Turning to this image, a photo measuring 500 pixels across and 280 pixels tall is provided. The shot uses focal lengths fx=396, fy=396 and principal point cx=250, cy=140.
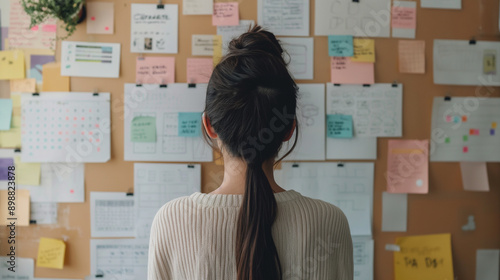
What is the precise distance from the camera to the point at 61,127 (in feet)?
4.69

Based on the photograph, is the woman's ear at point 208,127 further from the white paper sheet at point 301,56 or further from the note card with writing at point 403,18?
the note card with writing at point 403,18

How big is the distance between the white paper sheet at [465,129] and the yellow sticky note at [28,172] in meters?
1.46

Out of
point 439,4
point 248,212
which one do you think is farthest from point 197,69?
point 439,4

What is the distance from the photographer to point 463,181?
1507 mm

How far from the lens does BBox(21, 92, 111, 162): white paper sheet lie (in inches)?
56.2

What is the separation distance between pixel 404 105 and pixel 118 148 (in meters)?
1.07

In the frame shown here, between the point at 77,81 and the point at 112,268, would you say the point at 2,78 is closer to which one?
the point at 77,81

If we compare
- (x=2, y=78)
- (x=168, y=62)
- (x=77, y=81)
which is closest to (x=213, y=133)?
(x=168, y=62)

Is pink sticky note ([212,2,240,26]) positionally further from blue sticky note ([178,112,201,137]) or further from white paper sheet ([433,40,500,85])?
white paper sheet ([433,40,500,85])

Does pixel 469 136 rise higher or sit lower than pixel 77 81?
lower

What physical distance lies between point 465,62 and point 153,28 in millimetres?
1175

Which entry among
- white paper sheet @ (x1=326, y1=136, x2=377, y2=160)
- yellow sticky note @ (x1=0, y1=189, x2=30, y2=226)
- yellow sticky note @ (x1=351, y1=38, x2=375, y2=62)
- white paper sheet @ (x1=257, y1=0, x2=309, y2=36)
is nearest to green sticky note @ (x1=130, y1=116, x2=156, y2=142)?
yellow sticky note @ (x1=0, y1=189, x2=30, y2=226)

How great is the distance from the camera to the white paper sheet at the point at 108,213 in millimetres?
1442

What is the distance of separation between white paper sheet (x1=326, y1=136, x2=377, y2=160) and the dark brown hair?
70cm
